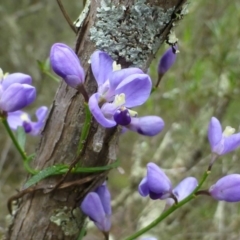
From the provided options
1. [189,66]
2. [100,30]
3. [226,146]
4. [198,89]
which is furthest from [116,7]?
[189,66]

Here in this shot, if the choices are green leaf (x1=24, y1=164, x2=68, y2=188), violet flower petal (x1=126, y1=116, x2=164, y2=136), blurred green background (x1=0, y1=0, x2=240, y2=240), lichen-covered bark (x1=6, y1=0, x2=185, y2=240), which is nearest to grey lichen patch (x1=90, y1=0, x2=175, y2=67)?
lichen-covered bark (x1=6, y1=0, x2=185, y2=240)

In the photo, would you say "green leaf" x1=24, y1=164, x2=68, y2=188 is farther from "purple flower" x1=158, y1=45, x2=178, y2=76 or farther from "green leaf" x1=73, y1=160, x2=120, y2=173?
"purple flower" x1=158, y1=45, x2=178, y2=76

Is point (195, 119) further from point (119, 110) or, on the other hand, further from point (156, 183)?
point (119, 110)

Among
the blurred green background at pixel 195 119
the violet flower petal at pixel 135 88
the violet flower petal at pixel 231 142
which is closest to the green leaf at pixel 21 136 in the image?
the violet flower petal at pixel 135 88

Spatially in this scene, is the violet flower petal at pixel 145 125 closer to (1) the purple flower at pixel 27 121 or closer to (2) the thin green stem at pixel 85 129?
(2) the thin green stem at pixel 85 129

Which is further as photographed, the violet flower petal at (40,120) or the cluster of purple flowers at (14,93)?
the violet flower petal at (40,120)

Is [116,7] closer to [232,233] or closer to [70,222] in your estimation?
[70,222]
